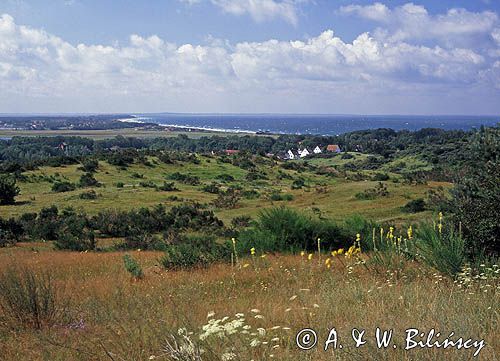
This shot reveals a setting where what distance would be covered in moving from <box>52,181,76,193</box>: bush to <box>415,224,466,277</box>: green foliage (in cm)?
3977

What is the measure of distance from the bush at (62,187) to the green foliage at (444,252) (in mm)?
39767

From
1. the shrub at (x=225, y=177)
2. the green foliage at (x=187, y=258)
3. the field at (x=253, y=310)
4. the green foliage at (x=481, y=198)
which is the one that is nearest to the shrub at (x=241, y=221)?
the field at (x=253, y=310)

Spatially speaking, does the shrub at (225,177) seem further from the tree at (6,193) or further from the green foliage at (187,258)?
the green foliage at (187,258)

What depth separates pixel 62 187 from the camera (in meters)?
43.1

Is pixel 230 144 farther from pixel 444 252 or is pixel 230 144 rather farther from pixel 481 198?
pixel 444 252

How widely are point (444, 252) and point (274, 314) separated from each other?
2956mm

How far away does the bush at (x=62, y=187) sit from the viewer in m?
42.7

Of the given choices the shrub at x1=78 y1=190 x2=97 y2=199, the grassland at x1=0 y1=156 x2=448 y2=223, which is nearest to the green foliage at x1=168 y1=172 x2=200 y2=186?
the grassland at x1=0 y1=156 x2=448 y2=223

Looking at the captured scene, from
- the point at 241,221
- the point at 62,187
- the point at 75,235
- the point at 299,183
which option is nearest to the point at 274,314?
the point at 75,235

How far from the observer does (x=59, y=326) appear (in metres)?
5.51

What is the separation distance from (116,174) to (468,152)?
153 feet

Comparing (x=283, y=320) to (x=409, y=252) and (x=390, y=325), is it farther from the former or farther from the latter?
(x=409, y=252)

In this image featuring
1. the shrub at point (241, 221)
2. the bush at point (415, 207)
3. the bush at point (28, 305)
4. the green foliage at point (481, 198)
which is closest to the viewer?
the bush at point (28, 305)

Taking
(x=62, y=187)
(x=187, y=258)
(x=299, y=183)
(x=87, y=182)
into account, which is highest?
(x=187, y=258)
